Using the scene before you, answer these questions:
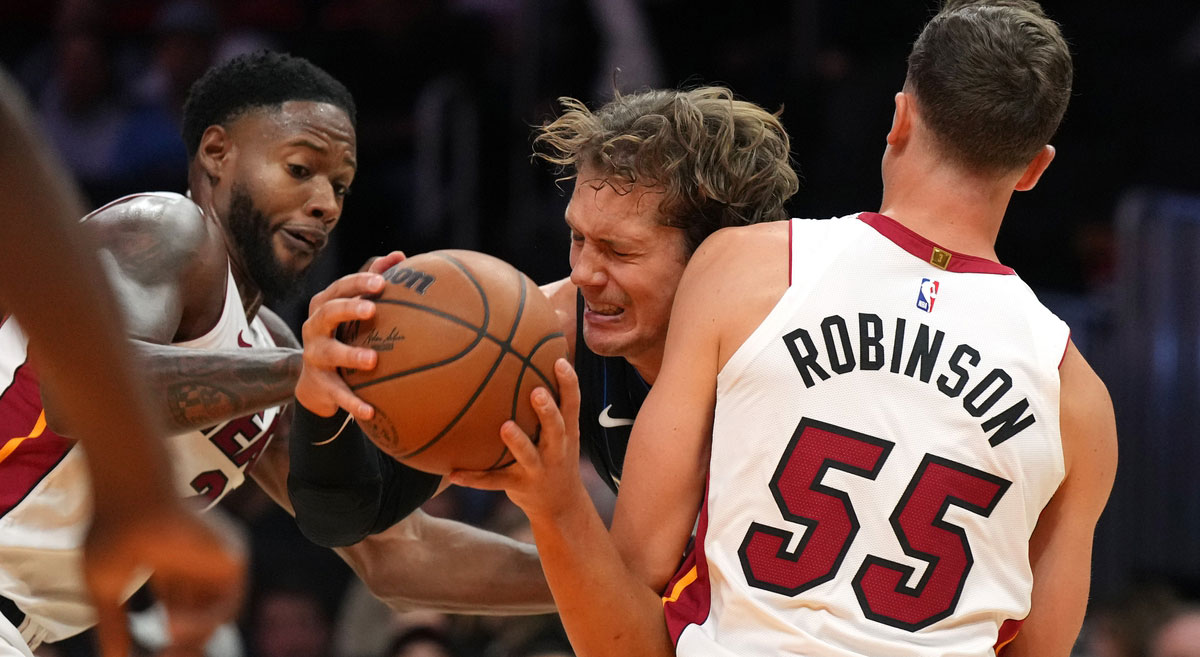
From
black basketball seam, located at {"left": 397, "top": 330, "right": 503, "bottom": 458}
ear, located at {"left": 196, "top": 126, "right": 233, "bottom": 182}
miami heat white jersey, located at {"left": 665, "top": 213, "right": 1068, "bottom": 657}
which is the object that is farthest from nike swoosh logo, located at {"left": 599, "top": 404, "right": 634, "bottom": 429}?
ear, located at {"left": 196, "top": 126, "right": 233, "bottom": 182}

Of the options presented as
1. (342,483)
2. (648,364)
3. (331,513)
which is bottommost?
(331,513)

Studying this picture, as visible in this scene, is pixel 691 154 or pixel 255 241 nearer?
pixel 691 154

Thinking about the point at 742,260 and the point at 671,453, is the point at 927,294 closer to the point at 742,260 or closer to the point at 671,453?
the point at 742,260

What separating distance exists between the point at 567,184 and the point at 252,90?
3.80m

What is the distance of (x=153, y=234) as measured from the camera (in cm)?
354

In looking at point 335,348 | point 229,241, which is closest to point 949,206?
point 335,348

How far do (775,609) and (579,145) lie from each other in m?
1.22

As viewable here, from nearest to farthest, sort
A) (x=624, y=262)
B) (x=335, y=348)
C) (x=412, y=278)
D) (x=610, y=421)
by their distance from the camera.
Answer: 1. (x=335, y=348)
2. (x=412, y=278)
3. (x=624, y=262)
4. (x=610, y=421)

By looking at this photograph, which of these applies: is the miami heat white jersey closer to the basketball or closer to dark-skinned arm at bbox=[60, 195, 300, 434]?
the basketball

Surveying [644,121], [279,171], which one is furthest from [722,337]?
[279,171]

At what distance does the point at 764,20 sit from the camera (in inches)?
369

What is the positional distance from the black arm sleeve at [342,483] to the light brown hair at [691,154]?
0.86 m

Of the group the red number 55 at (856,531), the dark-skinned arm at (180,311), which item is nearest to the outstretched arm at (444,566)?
the dark-skinned arm at (180,311)

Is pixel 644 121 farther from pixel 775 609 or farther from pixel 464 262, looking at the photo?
pixel 775 609
